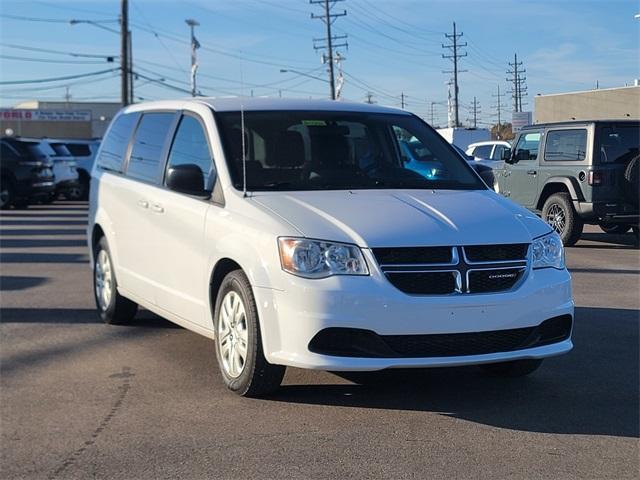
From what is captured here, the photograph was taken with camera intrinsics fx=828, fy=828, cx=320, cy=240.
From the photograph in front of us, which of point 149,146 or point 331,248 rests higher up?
point 149,146

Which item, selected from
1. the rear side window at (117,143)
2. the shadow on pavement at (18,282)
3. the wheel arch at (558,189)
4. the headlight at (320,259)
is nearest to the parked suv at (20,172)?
the shadow on pavement at (18,282)

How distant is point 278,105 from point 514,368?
257 cm

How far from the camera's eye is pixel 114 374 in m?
5.76

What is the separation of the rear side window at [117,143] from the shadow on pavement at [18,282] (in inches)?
91.9

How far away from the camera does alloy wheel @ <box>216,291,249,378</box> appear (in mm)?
4990

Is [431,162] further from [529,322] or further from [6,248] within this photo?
[6,248]

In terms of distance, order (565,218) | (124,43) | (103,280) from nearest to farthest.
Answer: (103,280) → (565,218) → (124,43)

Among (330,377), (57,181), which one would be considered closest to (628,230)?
(330,377)

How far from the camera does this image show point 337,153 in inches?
233

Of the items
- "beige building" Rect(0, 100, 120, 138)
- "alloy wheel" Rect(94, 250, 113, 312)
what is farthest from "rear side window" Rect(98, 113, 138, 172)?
"beige building" Rect(0, 100, 120, 138)

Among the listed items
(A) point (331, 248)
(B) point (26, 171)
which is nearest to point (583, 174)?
Result: (A) point (331, 248)

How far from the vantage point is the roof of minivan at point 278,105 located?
608 cm

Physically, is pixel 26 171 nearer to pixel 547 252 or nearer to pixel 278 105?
pixel 278 105

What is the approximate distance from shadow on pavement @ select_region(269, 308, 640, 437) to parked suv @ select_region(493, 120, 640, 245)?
6.61 metres
